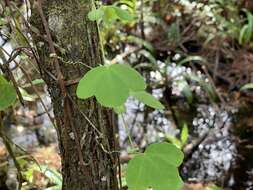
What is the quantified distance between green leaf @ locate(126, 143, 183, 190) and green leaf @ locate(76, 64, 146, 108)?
13cm

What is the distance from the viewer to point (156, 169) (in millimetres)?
838

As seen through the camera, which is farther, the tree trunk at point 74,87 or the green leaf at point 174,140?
the green leaf at point 174,140

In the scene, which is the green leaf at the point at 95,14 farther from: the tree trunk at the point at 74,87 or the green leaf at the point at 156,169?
the green leaf at the point at 156,169

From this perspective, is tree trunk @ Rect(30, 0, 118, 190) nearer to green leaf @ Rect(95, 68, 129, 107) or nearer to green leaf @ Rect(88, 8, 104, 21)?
green leaf @ Rect(88, 8, 104, 21)

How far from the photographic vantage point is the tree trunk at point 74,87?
1.00 m

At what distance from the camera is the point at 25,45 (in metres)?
1.08

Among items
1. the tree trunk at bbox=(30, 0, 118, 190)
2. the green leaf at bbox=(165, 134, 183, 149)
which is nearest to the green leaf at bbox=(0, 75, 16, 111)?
the tree trunk at bbox=(30, 0, 118, 190)

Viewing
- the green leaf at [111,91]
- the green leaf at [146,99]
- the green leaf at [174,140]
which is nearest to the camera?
the green leaf at [111,91]

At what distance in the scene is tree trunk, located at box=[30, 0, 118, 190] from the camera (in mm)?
998

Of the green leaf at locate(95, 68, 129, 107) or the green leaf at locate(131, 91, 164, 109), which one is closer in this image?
the green leaf at locate(95, 68, 129, 107)

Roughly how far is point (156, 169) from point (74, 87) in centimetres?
28

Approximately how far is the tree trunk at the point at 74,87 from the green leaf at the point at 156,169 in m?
0.19

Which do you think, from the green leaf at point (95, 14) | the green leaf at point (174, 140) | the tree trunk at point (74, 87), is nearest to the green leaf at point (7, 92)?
the tree trunk at point (74, 87)

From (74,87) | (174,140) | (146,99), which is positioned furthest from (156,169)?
(174,140)
